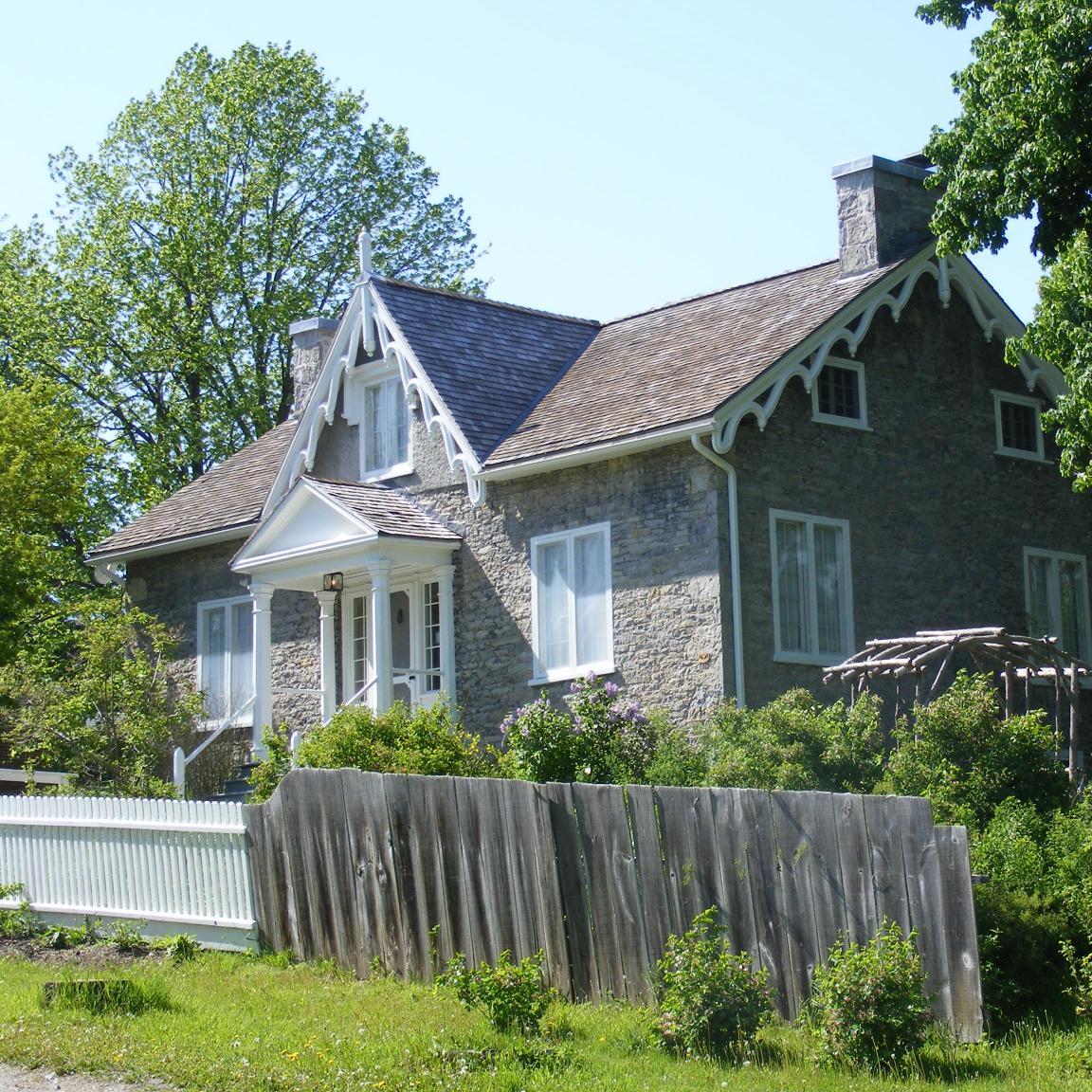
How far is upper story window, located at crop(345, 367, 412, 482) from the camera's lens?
83.5 ft

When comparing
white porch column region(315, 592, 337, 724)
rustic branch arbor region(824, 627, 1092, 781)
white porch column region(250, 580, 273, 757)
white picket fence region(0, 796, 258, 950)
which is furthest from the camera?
white porch column region(250, 580, 273, 757)

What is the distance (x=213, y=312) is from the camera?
40.3 m

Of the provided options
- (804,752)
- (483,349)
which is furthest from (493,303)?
(804,752)

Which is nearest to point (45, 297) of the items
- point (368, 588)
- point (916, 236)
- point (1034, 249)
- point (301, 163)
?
point (301, 163)

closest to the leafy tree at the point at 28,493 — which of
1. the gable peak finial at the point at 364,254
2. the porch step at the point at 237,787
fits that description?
the porch step at the point at 237,787

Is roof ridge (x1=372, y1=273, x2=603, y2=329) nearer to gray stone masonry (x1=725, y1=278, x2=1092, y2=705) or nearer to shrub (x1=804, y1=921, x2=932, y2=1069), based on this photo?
gray stone masonry (x1=725, y1=278, x2=1092, y2=705)

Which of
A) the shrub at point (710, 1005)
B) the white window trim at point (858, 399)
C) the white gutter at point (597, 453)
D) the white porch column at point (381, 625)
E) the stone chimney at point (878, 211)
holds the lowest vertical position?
the shrub at point (710, 1005)

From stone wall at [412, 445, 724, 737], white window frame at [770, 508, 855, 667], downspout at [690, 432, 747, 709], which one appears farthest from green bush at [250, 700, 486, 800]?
white window frame at [770, 508, 855, 667]

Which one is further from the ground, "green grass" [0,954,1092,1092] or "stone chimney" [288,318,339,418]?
"stone chimney" [288,318,339,418]

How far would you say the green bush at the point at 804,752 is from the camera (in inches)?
627

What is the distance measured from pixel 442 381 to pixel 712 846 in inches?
536

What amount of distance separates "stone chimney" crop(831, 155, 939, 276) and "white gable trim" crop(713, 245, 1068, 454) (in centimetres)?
41

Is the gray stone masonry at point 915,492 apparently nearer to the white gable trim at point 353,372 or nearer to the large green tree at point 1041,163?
the large green tree at point 1041,163

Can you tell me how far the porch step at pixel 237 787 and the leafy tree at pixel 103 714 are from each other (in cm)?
89
